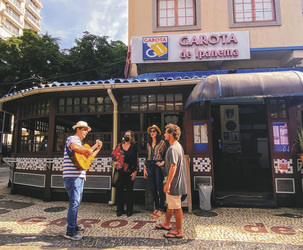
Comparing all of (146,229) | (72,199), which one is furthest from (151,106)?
(72,199)

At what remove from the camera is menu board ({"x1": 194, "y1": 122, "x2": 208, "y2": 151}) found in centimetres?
581

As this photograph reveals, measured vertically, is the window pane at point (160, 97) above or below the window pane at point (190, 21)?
below

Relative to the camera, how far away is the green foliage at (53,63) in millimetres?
17844

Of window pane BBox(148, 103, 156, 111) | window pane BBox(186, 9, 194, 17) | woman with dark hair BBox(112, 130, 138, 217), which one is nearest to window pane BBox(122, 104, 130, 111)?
window pane BBox(148, 103, 156, 111)

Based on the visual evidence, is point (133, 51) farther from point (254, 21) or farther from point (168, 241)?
point (168, 241)

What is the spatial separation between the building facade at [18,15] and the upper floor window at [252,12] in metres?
39.5

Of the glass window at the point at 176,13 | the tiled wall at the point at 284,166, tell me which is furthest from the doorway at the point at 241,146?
the glass window at the point at 176,13

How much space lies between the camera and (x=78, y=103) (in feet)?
21.4

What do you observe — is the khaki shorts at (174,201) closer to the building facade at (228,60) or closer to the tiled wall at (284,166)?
the building facade at (228,60)

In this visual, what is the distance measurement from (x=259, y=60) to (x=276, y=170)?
14.0ft

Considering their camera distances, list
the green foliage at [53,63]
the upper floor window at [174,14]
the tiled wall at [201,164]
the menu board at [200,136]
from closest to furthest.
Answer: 1. the tiled wall at [201,164]
2. the menu board at [200,136]
3. the upper floor window at [174,14]
4. the green foliage at [53,63]

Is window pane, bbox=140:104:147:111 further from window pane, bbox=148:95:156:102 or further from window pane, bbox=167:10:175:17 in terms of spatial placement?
window pane, bbox=167:10:175:17

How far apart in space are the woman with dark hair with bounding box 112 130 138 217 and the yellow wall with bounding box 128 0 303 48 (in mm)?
5026

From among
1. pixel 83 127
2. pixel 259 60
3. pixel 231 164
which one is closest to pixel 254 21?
pixel 259 60
